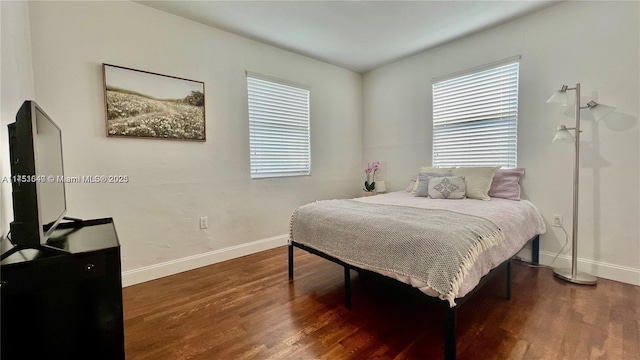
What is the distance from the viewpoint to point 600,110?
2.41m

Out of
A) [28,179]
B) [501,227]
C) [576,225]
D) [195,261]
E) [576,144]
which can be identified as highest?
[576,144]

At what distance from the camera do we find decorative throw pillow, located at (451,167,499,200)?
273 cm

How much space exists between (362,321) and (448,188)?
1.68 m

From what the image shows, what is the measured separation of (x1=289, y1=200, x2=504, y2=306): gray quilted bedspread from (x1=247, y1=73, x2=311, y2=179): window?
4.09ft

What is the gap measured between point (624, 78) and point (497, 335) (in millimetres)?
2412

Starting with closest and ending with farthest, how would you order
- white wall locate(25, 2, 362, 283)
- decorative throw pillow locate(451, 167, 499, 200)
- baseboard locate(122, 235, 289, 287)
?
1. white wall locate(25, 2, 362, 283)
2. baseboard locate(122, 235, 289, 287)
3. decorative throw pillow locate(451, 167, 499, 200)

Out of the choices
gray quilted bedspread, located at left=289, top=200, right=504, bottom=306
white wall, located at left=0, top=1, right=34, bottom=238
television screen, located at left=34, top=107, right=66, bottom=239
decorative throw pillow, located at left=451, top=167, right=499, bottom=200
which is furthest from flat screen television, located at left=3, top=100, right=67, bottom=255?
decorative throw pillow, located at left=451, top=167, right=499, bottom=200

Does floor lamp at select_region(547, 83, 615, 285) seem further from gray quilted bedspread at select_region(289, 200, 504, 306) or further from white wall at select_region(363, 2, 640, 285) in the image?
gray quilted bedspread at select_region(289, 200, 504, 306)

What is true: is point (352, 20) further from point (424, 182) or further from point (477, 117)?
point (424, 182)

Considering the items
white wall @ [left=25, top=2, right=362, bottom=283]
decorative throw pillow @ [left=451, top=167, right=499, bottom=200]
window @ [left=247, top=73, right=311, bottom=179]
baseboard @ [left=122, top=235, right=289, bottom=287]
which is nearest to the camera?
white wall @ [left=25, top=2, right=362, bottom=283]

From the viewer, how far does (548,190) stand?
8.89 feet

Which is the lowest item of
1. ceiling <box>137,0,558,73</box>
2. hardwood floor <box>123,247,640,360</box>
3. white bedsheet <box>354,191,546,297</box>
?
hardwood floor <box>123,247,640,360</box>

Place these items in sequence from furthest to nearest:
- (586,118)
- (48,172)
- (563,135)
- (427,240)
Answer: (586,118) < (563,135) < (427,240) < (48,172)

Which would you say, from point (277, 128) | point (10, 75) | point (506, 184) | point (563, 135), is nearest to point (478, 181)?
point (506, 184)
